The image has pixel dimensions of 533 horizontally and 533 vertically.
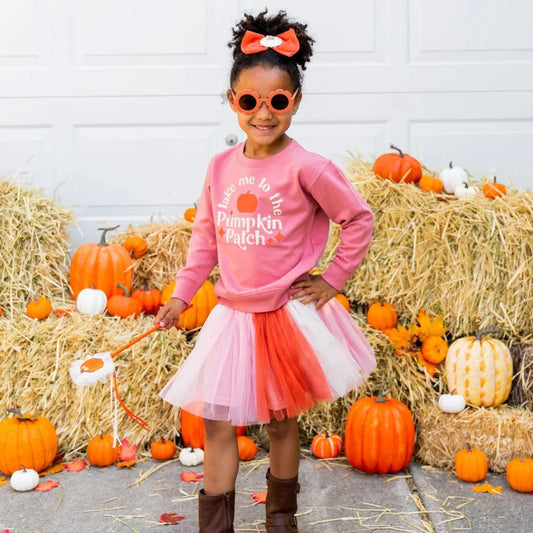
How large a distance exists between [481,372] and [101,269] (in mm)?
1796

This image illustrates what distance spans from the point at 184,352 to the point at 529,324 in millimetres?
1502

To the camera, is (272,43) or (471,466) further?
(471,466)

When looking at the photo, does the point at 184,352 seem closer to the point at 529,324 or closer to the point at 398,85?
the point at 529,324

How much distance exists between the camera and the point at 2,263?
412 centimetres

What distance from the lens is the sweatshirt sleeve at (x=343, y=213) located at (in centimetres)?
255

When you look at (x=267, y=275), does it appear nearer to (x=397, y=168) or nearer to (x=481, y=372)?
(x=481, y=372)

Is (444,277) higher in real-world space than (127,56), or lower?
lower

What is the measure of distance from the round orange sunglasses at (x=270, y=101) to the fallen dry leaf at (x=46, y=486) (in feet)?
5.39

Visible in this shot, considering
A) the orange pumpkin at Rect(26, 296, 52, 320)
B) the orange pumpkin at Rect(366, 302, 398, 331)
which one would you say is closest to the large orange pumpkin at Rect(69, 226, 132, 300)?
the orange pumpkin at Rect(26, 296, 52, 320)

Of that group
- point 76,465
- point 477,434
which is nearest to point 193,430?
point 76,465

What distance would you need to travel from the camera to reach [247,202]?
255cm

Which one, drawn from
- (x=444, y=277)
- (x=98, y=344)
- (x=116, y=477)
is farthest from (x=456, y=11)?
(x=116, y=477)

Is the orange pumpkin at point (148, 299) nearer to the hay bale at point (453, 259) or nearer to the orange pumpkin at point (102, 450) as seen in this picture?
the orange pumpkin at point (102, 450)

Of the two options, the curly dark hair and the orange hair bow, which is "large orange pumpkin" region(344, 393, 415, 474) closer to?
the curly dark hair
